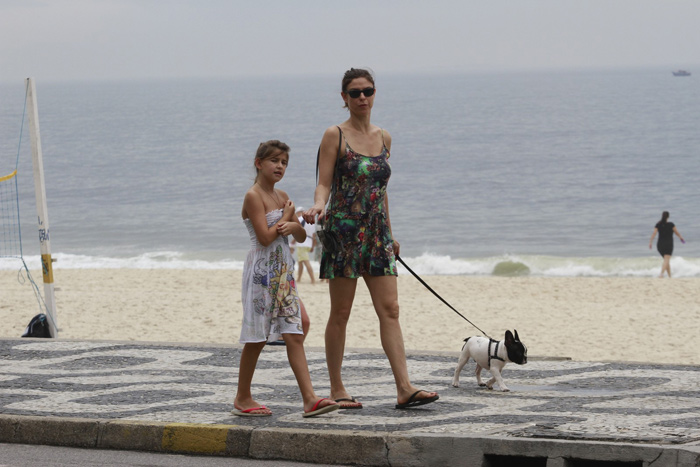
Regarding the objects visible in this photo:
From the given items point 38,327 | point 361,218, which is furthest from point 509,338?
point 38,327

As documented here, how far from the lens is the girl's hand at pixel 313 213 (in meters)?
5.94

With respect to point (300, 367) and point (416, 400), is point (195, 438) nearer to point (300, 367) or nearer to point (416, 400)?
point (300, 367)

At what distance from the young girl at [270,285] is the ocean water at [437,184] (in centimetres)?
55

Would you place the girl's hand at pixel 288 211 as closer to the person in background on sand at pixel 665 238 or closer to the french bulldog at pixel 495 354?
the french bulldog at pixel 495 354

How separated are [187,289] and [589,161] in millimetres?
54243

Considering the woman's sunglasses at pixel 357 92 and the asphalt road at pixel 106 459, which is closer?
the asphalt road at pixel 106 459

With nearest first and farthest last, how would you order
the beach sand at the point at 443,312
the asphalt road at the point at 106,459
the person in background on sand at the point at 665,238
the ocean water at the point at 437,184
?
the asphalt road at the point at 106,459
the beach sand at the point at 443,312
the person in background on sand at the point at 665,238
the ocean water at the point at 437,184

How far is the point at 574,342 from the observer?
49.6 ft

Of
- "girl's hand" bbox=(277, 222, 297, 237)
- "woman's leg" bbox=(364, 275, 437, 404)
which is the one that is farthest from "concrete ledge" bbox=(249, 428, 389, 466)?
"girl's hand" bbox=(277, 222, 297, 237)

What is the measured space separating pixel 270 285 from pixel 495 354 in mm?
1813

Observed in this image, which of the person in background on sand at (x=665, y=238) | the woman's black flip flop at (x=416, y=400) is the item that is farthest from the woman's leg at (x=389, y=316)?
the person in background on sand at (x=665, y=238)

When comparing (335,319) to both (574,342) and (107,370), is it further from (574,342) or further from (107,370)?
(574,342)

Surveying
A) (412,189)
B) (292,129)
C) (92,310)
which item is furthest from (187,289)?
(292,129)

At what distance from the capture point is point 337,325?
677cm
